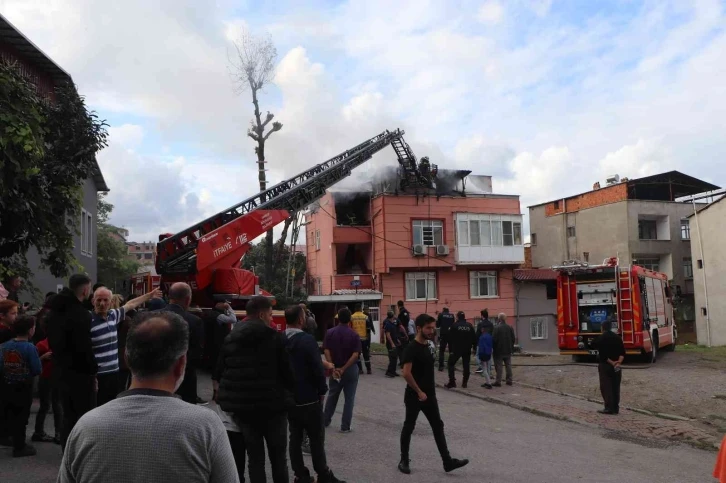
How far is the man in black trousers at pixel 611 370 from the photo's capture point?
38.9 ft

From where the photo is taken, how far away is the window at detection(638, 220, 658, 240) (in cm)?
4091

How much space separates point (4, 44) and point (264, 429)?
57.6 ft

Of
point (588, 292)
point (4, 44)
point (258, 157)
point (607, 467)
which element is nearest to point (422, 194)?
point (258, 157)

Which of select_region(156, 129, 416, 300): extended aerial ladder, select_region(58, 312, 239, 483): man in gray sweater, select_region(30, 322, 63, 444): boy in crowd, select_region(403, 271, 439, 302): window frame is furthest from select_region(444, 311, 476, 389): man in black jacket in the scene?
select_region(403, 271, 439, 302): window frame

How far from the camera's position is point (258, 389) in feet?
17.6

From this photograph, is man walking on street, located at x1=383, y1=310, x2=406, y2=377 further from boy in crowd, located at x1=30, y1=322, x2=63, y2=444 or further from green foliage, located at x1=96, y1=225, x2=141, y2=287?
green foliage, located at x1=96, y1=225, x2=141, y2=287

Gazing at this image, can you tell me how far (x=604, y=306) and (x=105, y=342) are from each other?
15926 mm

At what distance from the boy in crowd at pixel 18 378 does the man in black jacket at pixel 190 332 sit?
5.97 feet

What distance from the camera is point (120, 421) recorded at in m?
2.30

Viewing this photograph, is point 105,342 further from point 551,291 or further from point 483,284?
point 551,291

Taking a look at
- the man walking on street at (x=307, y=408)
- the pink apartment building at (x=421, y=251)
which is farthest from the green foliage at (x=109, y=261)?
the man walking on street at (x=307, y=408)

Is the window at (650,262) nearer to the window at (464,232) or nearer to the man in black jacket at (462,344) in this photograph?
the window at (464,232)

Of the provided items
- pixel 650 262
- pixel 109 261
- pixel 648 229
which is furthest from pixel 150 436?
pixel 109 261

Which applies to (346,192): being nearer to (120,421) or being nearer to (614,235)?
(614,235)
